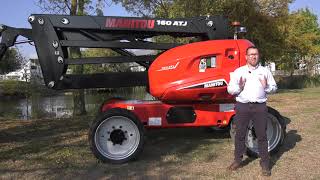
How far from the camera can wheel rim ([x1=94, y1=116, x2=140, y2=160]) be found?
818 cm

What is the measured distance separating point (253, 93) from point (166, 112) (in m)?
1.78

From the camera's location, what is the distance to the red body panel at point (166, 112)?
864 centimetres

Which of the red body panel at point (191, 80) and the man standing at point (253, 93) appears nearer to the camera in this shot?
the man standing at point (253, 93)

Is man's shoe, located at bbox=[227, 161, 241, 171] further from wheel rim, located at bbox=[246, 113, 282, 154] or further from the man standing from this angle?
wheel rim, located at bbox=[246, 113, 282, 154]

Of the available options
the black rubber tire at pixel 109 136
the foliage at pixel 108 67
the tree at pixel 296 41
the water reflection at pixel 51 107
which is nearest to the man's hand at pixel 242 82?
the black rubber tire at pixel 109 136

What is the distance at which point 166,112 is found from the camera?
8.68 meters

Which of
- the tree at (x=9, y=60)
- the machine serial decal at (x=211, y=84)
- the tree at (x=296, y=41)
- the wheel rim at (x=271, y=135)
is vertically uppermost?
the tree at (x=296, y=41)

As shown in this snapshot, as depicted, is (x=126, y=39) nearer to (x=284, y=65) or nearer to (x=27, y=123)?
(x=27, y=123)

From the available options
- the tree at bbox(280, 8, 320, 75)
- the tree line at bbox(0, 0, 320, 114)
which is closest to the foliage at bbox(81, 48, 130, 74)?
the tree line at bbox(0, 0, 320, 114)

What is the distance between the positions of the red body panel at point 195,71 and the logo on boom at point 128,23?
0.78 m

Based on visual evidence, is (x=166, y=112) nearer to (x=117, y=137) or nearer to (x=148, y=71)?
(x=148, y=71)

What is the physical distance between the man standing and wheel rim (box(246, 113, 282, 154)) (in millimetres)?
934

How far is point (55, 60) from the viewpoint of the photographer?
878cm

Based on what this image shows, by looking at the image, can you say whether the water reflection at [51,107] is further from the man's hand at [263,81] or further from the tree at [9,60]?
the man's hand at [263,81]
